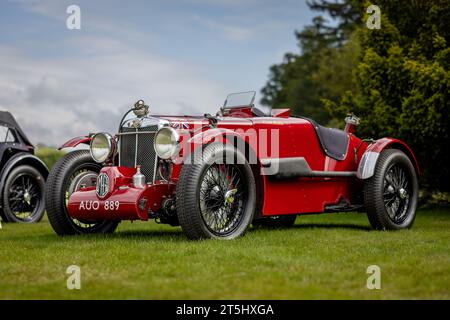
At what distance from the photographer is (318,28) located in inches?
1970

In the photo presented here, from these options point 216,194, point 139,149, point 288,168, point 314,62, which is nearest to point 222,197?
point 216,194

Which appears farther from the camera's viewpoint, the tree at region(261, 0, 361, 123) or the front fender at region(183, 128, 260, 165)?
the tree at region(261, 0, 361, 123)

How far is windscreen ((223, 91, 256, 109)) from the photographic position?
353 inches

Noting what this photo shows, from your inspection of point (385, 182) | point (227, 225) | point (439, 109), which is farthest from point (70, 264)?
point (439, 109)

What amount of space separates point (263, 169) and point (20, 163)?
5.95m

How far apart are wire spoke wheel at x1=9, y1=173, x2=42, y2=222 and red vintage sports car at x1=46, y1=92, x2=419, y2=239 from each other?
13.5 ft

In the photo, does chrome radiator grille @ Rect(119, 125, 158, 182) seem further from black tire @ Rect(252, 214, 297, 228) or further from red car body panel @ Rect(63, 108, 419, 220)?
black tire @ Rect(252, 214, 297, 228)

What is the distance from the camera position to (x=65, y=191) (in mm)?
8273

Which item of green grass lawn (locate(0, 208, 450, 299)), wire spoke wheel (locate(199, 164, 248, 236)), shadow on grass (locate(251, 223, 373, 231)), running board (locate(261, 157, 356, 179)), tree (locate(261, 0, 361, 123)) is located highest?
tree (locate(261, 0, 361, 123))

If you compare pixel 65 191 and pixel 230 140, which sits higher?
pixel 230 140

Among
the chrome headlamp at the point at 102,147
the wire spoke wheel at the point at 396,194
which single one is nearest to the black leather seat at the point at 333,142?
the wire spoke wheel at the point at 396,194

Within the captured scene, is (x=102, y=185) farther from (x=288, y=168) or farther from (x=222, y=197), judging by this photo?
(x=288, y=168)

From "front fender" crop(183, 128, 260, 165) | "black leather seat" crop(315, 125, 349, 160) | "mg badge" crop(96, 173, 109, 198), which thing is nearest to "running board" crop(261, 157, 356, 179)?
"front fender" crop(183, 128, 260, 165)

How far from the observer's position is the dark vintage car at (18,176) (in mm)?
12102
